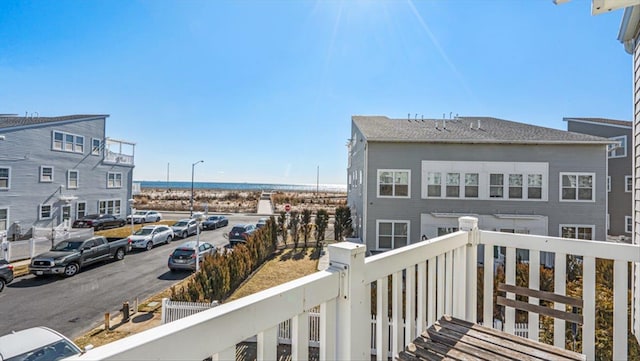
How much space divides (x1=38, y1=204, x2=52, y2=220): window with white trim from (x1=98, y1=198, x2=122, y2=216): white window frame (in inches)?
137

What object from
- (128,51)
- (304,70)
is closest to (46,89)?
(128,51)

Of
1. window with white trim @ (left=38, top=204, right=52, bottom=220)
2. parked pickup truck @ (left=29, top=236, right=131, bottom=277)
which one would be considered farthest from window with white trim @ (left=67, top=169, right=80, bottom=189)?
parked pickup truck @ (left=29, top=236, right=131, bottom=277)

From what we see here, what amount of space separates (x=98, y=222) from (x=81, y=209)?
5.36 feet

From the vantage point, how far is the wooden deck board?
1972 mm

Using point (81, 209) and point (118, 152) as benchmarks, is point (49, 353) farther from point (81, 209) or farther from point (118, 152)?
point (118, 152)

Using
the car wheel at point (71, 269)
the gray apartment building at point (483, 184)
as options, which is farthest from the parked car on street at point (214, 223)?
the gray apartment building at point (483, 184)

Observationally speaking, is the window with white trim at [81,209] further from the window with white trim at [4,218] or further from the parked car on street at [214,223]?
the parked car on street at [214,223]

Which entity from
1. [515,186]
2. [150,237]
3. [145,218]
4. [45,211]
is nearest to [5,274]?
[150,237]

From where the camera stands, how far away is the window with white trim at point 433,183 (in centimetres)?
1376

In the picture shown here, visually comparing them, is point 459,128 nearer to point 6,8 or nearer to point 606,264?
point 606,264

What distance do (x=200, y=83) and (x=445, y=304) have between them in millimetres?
17228

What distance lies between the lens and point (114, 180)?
76.9 feet

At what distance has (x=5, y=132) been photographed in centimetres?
1634

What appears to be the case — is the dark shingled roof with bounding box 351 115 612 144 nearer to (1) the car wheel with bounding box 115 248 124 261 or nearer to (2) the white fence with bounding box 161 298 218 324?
(2) the white fence with bounding box 161 298 218 324
